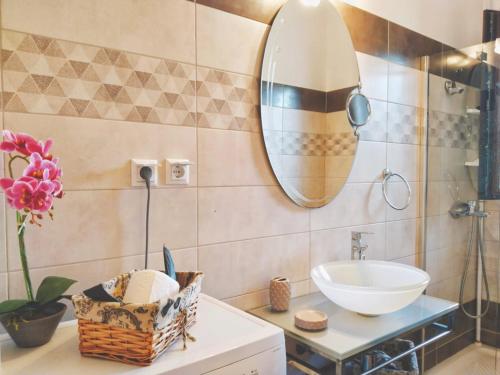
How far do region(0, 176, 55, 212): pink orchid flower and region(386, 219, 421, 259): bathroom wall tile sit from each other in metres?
1.73

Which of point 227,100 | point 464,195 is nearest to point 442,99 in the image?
point 464,195

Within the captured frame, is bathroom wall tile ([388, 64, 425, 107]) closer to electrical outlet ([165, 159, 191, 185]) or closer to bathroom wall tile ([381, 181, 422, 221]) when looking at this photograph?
bathroom wall tile ([381, 181, 422, 221])

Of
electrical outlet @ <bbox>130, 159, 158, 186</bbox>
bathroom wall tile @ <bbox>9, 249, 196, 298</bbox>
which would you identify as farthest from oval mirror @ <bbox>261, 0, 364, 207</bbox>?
bathroom wall tile @ <bbox>9, 249, 196, 298</bbox>

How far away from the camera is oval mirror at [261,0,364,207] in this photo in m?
1.50

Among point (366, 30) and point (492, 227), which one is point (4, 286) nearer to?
point (366, 30)

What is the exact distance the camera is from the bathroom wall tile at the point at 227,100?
130 cm

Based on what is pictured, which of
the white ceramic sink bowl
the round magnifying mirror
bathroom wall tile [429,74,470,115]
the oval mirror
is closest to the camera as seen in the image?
the white ceramic sink bowl

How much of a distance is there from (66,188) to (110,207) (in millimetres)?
134

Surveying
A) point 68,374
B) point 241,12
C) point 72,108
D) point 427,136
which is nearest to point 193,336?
point 68,374

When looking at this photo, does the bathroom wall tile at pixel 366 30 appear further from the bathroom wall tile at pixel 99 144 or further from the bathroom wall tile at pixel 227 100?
the bathroom wall tile at pixel 99 144

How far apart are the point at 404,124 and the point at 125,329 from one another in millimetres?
1878

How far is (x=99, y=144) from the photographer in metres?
1.09

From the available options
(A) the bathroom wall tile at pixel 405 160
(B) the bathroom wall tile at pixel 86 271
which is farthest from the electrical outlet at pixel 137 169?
(A) the bathroom wall tile at pixel 405 160

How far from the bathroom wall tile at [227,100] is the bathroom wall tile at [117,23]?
10 cm
